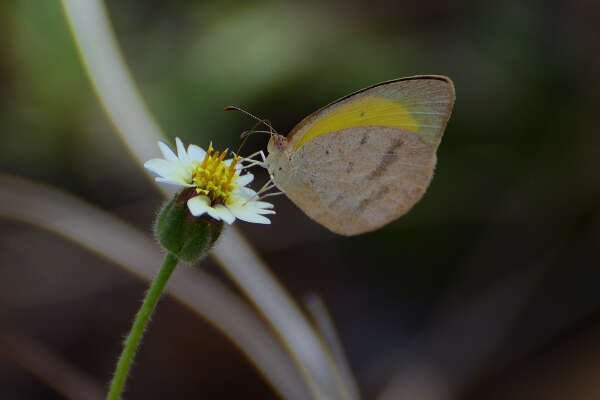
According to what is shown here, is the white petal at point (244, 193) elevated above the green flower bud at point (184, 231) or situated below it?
above

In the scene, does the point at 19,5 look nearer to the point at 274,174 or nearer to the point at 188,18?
the point at 188,18

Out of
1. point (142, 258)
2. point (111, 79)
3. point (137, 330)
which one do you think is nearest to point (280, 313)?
point (142, 258)

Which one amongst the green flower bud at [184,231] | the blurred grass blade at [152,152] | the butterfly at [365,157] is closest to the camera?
the green flower bud at [184,231]

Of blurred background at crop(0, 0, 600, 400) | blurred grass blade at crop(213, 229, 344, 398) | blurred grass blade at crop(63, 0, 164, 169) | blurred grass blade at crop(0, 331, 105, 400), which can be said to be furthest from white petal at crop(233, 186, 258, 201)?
blurred background at crop(0, 0, 600, 400)

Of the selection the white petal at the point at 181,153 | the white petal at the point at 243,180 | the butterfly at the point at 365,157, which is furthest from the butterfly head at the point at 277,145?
the white petal at the point at 181,153

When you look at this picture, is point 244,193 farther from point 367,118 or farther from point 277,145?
point 367,118

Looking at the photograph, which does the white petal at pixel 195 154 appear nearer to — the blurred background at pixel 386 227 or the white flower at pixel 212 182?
the white flower at pixel 212 182

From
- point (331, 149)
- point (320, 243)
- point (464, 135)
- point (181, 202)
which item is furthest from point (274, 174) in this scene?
point (464, 135)
